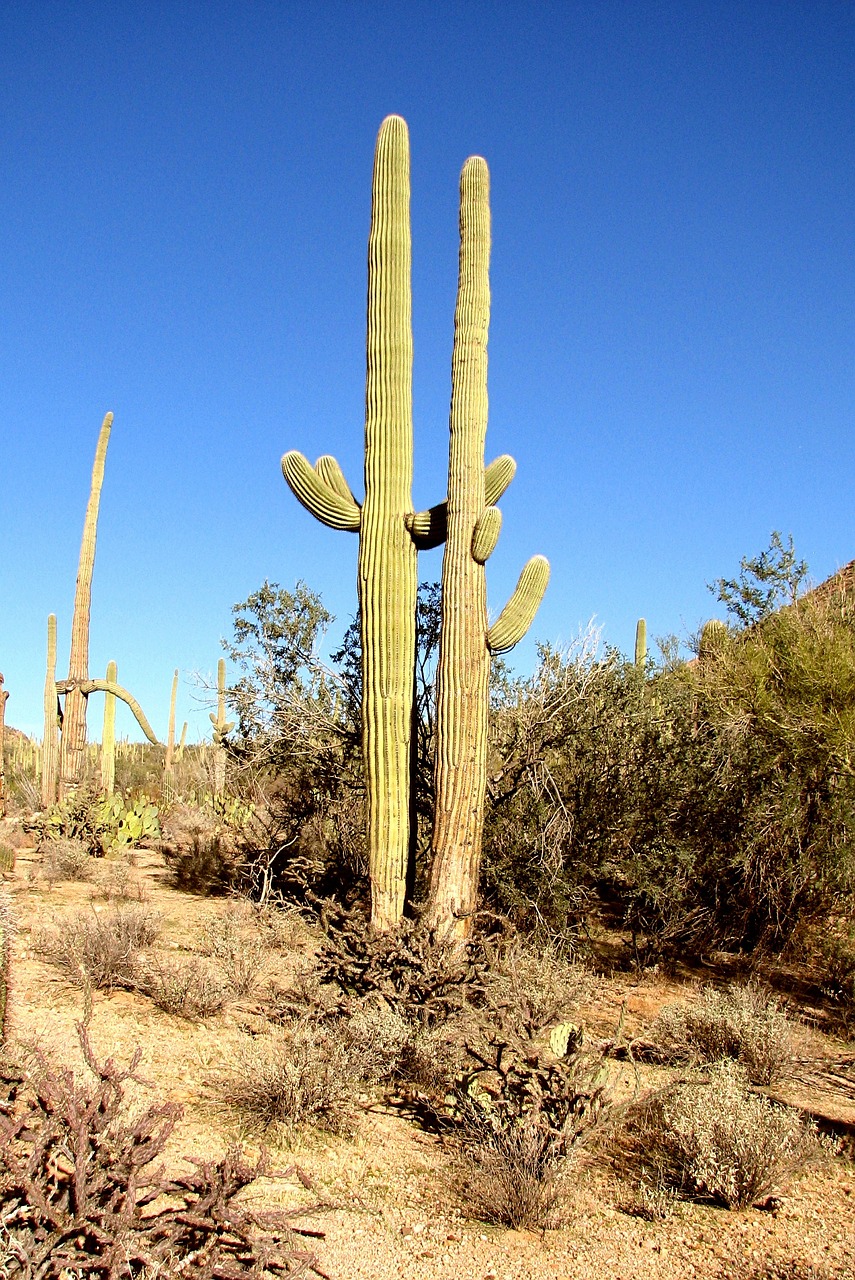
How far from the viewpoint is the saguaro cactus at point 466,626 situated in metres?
7.72

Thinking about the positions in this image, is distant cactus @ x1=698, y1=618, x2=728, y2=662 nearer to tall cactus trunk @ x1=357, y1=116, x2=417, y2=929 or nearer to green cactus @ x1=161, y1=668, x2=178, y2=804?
tall cactus trunk @ x1=357, y1=116, x2=417, y2=929

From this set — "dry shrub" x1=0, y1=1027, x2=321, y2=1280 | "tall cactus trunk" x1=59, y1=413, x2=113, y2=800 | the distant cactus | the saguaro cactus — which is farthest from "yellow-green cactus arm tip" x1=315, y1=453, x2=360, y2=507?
"tall cactus trunk" x1=59, y1=413, x2=113, y2=800

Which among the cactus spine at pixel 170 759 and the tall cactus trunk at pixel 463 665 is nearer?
the tall cactus trunk at pixel 463 665

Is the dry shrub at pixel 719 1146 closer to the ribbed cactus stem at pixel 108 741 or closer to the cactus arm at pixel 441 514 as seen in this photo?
the cactus arm at pixel 441 514

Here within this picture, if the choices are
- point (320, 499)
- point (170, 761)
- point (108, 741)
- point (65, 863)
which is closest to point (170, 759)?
point (170, 761)

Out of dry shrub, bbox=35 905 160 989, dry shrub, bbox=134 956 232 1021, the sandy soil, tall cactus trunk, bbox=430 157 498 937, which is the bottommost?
the sandy soil

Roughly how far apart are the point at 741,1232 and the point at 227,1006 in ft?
13.0

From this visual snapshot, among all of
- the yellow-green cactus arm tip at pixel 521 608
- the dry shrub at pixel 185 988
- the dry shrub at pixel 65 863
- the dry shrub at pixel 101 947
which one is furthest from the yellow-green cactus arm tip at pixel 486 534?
the dry shrub at pixel 65 863

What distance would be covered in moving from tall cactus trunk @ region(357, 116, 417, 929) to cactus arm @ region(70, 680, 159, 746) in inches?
360

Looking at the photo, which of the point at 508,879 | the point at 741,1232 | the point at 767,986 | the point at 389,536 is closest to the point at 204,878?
the point at 508,879

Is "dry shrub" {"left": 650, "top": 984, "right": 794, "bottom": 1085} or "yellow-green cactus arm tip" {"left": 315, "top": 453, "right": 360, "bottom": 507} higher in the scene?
"yellow-green cactus arm tip" {"left": 315, "top": 453, "right": 360, "bottom": 507}

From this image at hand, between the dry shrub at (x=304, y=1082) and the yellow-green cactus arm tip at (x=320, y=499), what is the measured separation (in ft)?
14.7

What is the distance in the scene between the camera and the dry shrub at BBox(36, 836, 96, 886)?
38.8 ft

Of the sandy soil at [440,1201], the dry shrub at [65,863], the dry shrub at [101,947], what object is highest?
the dry shrub at [65,863]
